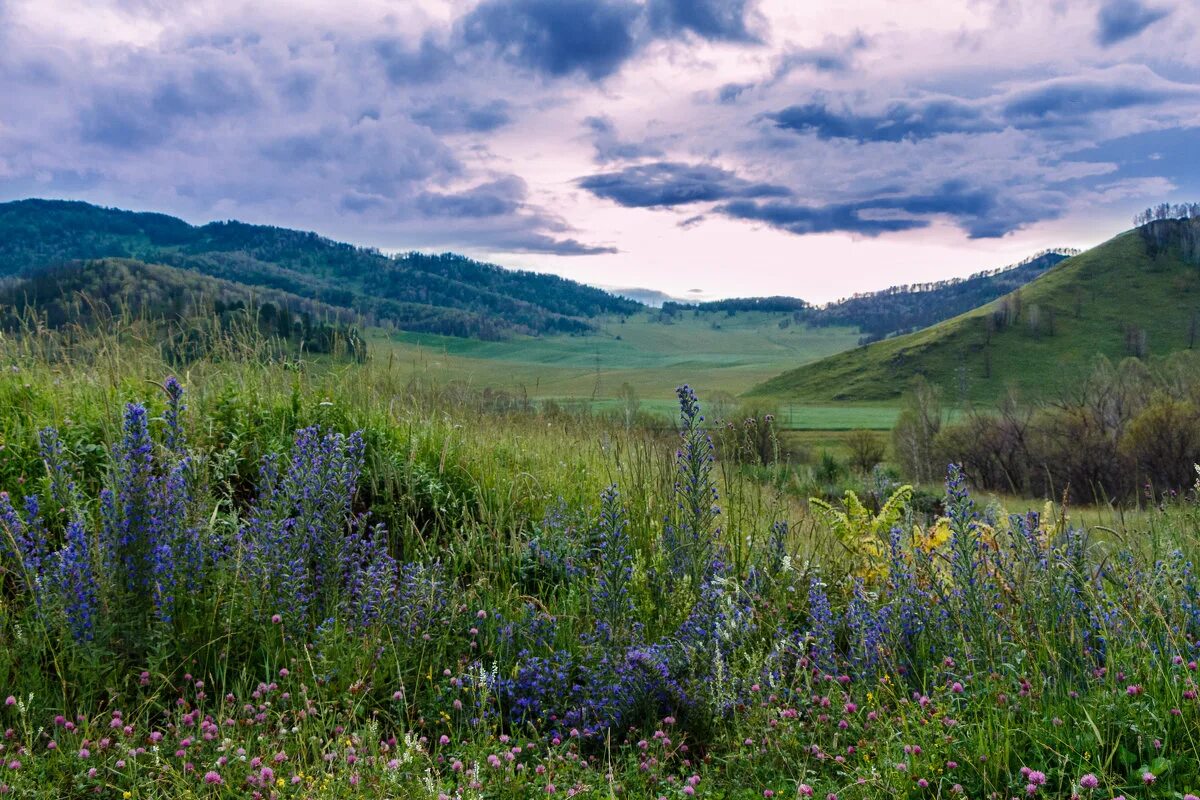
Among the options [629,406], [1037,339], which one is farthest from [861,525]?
[1037,339]

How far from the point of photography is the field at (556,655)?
3152 mm

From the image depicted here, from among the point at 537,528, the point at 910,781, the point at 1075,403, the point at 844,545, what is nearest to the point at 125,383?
the point at 537,528

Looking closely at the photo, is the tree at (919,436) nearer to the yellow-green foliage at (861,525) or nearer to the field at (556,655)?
the yellow-green foliage at (861,525)

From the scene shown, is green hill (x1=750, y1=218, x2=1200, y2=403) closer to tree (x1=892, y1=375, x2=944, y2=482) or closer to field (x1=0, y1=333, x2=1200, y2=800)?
tree (x1=892, y1=375, x2=944, y2=482)

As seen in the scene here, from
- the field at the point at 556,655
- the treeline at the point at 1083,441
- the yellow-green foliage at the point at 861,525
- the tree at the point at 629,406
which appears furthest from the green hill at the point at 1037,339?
the field at the point at 556,655

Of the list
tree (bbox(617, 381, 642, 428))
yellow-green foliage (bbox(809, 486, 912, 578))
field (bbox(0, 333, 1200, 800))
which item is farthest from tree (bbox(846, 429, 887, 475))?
field (bbox(0, 333, 1200, 800))

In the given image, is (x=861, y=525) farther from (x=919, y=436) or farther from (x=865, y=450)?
(x=865, y=450)

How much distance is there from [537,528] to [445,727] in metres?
2.49

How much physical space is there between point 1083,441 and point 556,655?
6038 cm

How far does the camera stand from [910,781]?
9.63 ft

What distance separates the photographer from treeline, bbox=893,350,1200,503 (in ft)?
164

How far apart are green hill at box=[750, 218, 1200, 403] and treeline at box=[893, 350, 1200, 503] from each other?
3900 inches

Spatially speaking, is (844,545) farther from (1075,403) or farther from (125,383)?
(1075,403)

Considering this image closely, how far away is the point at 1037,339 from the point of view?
17700 cm
